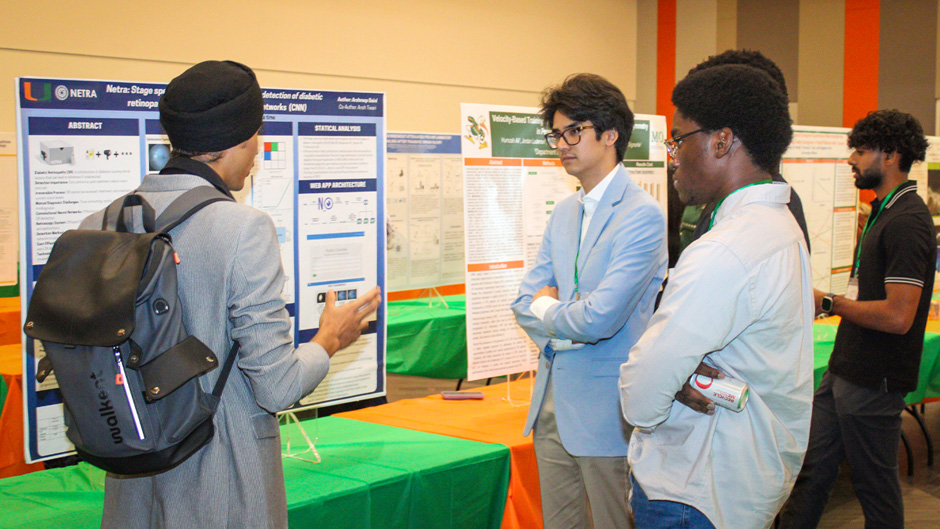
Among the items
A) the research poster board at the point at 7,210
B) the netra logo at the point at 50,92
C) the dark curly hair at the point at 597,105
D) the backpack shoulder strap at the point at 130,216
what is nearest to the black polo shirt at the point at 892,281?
the dark curly hair at the point at 597,105

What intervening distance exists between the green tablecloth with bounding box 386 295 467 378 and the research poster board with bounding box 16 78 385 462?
183cm

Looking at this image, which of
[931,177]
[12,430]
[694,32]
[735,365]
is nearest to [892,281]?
[735,365]

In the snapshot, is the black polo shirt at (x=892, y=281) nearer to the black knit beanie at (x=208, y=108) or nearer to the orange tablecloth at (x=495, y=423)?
the orange tablecloth at (x=495, y=423)

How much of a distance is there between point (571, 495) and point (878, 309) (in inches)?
50.8

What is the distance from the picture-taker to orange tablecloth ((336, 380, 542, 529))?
246 centimetres

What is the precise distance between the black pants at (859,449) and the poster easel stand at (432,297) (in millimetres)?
2653

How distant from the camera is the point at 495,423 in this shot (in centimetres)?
272

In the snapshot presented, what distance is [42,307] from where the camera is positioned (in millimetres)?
1161

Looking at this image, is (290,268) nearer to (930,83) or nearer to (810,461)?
(810,461)

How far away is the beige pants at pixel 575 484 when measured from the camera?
2.00 m

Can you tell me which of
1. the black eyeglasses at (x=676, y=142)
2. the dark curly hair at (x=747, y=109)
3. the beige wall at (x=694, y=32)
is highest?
the beige wall at (x=694, y=32)

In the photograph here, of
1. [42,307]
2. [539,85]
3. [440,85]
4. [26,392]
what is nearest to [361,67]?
[440,85]

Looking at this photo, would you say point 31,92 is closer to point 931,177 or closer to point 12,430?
point 12,430

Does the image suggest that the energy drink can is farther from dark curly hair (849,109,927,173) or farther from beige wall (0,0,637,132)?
beige wall (0,0,637,132)
